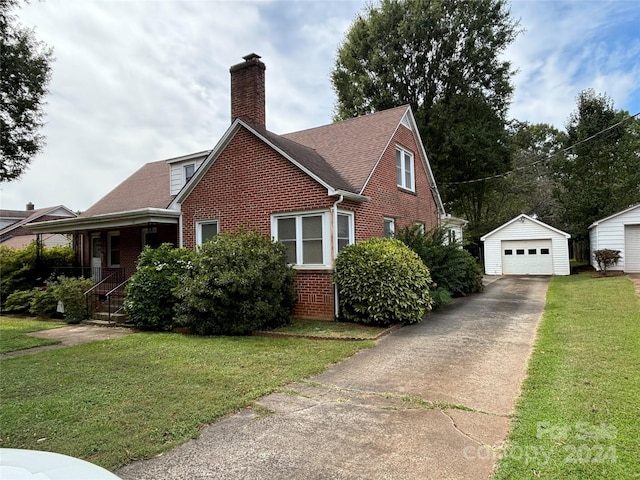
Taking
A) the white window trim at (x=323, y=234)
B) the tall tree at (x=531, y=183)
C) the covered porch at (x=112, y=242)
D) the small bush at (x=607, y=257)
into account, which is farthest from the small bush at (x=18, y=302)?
the tall tree at (x=531, y=183)

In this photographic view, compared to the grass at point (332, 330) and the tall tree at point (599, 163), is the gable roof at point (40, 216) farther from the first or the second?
the tall tree at point (599, 163)

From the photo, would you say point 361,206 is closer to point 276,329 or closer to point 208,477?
point 276,329

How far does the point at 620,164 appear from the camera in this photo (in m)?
24.0

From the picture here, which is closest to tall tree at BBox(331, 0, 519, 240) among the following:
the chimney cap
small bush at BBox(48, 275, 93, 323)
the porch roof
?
the chimney cap

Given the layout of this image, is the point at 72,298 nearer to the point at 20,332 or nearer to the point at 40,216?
the point at 20,332

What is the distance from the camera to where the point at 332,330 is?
8.78 meters

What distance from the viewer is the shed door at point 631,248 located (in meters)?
20.9

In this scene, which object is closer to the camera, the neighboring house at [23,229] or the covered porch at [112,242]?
the covered porch at [112,242]

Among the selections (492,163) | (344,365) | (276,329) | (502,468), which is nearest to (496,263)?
(492,163)

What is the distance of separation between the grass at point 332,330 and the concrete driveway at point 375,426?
1357mm

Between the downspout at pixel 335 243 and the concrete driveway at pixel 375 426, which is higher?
the downspout at pixel 335 243

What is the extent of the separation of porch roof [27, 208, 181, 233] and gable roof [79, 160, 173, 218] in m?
0.82

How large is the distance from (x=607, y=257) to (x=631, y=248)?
1908 mm

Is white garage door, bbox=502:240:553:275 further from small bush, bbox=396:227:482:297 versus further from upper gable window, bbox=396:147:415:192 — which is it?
upper gable window, bbox=396:147:415:192
